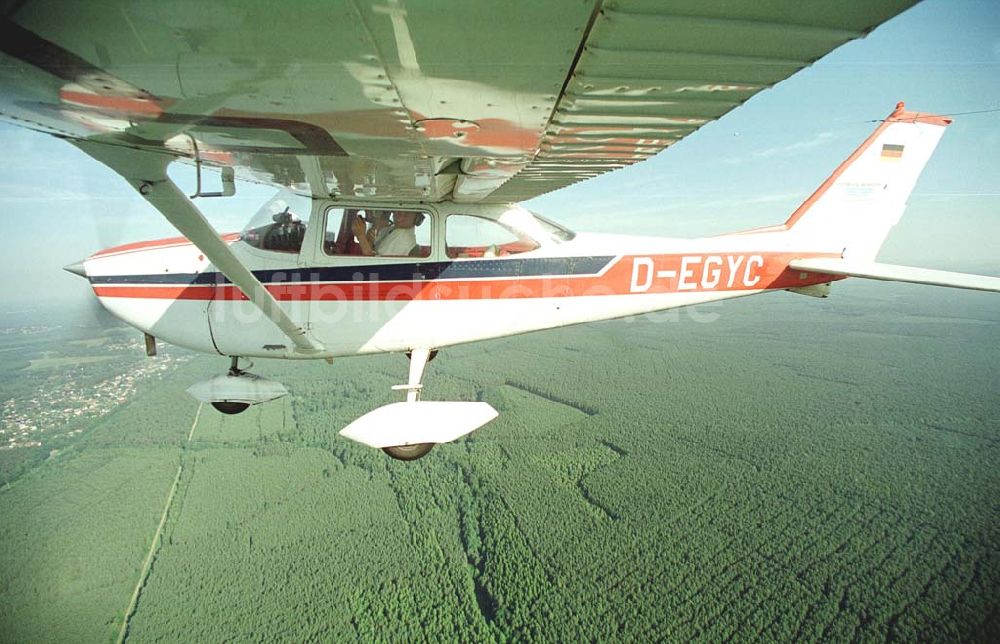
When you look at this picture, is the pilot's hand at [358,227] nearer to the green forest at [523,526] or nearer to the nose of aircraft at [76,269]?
the nose of aircraft at [76,269]

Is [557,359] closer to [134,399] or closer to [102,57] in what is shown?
[134,399]

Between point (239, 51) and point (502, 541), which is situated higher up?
point (239, 51)

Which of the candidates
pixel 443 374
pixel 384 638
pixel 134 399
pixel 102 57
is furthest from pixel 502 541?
pixel 134 399

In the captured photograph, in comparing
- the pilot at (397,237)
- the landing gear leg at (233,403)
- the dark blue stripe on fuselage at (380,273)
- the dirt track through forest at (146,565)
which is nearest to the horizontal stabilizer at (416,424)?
the dark blue stripe on fuselage at (380,273)

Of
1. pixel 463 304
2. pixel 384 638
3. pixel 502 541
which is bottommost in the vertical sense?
pixel 384 638

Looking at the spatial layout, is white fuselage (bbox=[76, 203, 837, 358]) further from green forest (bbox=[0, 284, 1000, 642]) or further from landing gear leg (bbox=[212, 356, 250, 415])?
green forest (bbox=[0, 284, 1000, 642])
